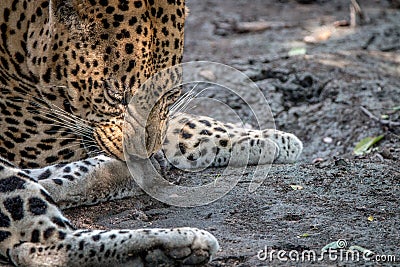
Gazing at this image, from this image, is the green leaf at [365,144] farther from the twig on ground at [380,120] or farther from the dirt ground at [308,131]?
the twig on ground at [380,120]

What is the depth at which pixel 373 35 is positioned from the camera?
33.7 ft

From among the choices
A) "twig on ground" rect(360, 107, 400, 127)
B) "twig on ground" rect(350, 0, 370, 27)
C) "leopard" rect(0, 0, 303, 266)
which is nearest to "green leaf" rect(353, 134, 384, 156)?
"twig on ground" rect(360, 107, 400, 127)

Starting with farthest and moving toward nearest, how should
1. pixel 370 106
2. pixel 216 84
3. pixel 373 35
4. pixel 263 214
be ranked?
pixel 373 35 → pixel 216 84 → pixel 370 106 → pixel 263 214

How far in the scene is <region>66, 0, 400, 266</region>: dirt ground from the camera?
493cm

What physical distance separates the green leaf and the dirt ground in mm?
85

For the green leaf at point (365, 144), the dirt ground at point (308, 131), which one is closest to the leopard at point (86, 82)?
the dirt ground at point (308, 131)

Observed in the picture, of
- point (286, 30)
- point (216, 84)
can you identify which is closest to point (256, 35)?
point (286, 30)

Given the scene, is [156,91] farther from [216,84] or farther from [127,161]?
[216,84]

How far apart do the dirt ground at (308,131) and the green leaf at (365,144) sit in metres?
0.09

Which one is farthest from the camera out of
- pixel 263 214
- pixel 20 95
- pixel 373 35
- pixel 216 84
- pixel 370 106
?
pixel 373 35

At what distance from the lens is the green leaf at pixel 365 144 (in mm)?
7367

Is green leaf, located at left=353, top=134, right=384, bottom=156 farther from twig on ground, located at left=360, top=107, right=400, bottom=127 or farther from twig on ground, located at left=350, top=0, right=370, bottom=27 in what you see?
twig on ground, located at left=350, top=0, right=370, bottom=27

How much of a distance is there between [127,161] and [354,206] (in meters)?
1.46

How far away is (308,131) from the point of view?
26.5 feet
